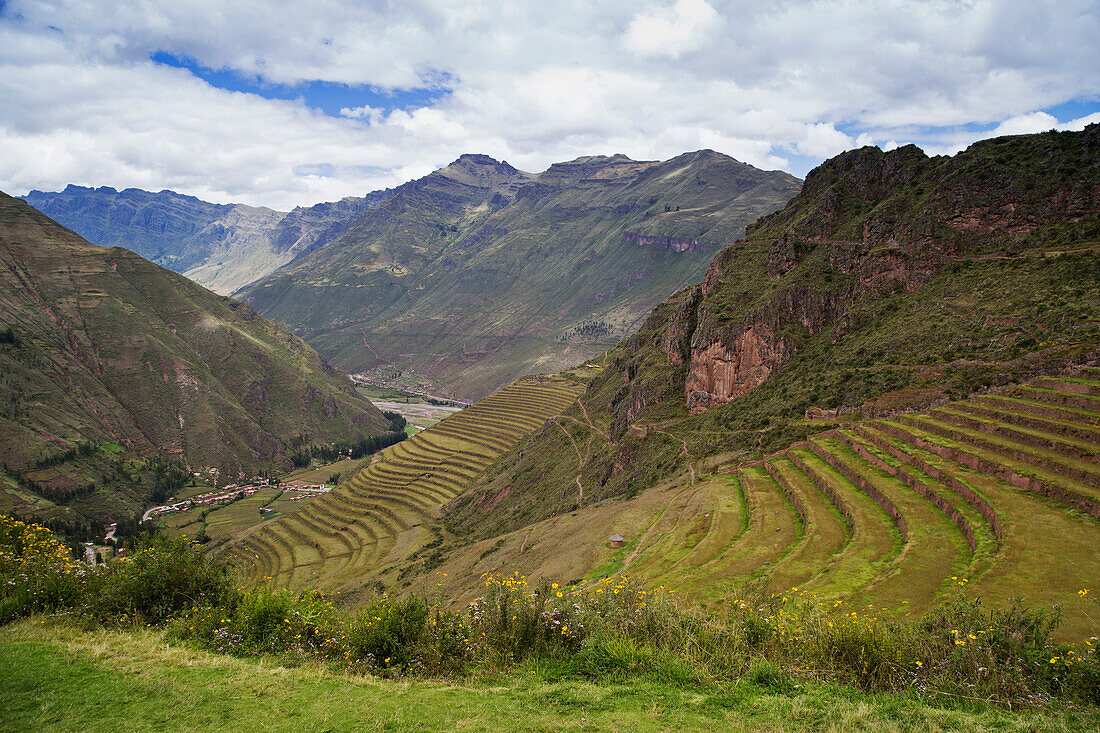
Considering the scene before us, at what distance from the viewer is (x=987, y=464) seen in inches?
920

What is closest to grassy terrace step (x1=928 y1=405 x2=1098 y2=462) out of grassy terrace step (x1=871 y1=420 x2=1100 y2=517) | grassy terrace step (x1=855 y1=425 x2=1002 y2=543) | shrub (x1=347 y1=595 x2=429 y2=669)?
grassy terrace step (x1=871 y1=420 x2=1100 y2=517)

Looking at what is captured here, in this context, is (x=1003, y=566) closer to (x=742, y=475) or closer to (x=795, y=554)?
(x=795, y=554)

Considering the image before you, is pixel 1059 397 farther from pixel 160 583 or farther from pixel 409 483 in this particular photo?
pixel 409 483

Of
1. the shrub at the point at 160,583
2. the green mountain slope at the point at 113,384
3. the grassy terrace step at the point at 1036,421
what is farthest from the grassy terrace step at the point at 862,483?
the green mountain slope at the point at 113,384

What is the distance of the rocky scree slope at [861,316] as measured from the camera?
36.8 meters

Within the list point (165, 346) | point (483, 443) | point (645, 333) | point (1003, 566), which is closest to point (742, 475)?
point (1003, 566)

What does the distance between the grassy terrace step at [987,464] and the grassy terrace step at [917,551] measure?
9.24 feet

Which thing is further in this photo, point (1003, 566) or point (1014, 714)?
point (1003, 566)

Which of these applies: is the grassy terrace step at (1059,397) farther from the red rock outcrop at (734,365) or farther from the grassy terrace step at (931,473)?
the red rock outcrop at (734,365)

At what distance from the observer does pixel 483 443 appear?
3932 inches

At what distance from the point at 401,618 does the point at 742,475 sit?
26.4 m

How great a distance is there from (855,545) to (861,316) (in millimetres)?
36431

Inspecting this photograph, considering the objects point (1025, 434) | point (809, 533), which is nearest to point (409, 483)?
point (809, 533)

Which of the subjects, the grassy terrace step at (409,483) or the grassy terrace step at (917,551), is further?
the grassy terrace step at (409,483)
